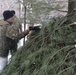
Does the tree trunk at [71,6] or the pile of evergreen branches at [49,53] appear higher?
the tree trunk at [71,6]

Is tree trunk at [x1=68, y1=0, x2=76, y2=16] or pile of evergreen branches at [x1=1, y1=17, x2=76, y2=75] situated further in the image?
tree trunk at [x1=68, y1=0, x2=76, y2=16]

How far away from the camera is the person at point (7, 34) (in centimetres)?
375

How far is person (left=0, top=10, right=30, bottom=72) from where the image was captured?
3.75 meters

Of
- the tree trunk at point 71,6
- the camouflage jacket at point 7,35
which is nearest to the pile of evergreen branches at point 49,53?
the tree trunk at point 71,6

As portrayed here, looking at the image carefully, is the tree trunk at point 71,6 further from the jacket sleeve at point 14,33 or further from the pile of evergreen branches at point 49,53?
the jacket sleeve at point 14,33

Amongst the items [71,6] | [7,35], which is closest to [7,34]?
[7,35]

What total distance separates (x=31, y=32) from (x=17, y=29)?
26 centimetres

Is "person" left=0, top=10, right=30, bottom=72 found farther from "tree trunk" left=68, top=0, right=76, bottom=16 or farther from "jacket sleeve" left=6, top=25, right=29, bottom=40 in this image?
"tree trunk" left=68, top=0, right=76, bottom=16

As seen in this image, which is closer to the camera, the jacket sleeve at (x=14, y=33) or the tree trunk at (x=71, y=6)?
the tree trunk at (x=71, y=6)

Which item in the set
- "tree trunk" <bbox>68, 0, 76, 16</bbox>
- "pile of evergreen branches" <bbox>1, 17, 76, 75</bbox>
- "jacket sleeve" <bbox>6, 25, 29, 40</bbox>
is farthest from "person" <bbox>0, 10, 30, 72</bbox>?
"tree trunk" <bbox>68, 0, 76, 16</bbox>

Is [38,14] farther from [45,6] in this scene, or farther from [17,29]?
[17,29]

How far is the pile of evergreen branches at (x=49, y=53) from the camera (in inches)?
104

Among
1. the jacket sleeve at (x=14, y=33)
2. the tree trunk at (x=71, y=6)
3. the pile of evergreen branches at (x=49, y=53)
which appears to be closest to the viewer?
the pile of evergreen branches at (x=49, y=53)

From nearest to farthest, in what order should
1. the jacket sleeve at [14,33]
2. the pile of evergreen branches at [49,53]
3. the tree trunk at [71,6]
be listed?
the pile of evergreen branches at [49,53] → the tree trunk at [71,6] → the jacket sleeve at [14,33]
